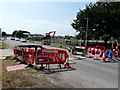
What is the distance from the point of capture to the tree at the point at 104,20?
88.6ft

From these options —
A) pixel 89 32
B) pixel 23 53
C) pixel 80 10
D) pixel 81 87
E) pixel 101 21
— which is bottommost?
pixel 81 87

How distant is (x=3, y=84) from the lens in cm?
505

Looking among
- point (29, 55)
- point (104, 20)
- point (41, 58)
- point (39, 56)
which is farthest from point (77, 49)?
point (104, 20)

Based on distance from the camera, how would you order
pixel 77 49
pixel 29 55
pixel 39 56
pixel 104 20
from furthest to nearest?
pixel 104 20 < pixel 77 49 < pixel 29 55 < pixel 39 56

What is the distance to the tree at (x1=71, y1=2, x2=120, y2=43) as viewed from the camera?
27016 mm

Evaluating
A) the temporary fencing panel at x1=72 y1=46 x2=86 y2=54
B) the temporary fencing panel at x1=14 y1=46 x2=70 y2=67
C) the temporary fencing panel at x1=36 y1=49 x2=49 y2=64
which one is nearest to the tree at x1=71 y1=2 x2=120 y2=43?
the temporary fencing panel at x1=72 y1=46 x2=86 y2=54

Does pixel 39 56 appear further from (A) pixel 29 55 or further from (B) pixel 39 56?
(A) pixel 29 55

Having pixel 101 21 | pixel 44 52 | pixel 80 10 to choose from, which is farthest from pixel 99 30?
pixel 44 52

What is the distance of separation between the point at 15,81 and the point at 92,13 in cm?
2829

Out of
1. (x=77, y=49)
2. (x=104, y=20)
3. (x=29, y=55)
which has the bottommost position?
(x=77, y=49)

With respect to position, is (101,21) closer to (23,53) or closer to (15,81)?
(23,53)

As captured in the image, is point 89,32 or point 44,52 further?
point 89,32

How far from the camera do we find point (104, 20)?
29016 millimetres

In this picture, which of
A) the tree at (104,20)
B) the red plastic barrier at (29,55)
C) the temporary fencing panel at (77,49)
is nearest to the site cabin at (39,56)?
the red plastic barrier at (29,55)
